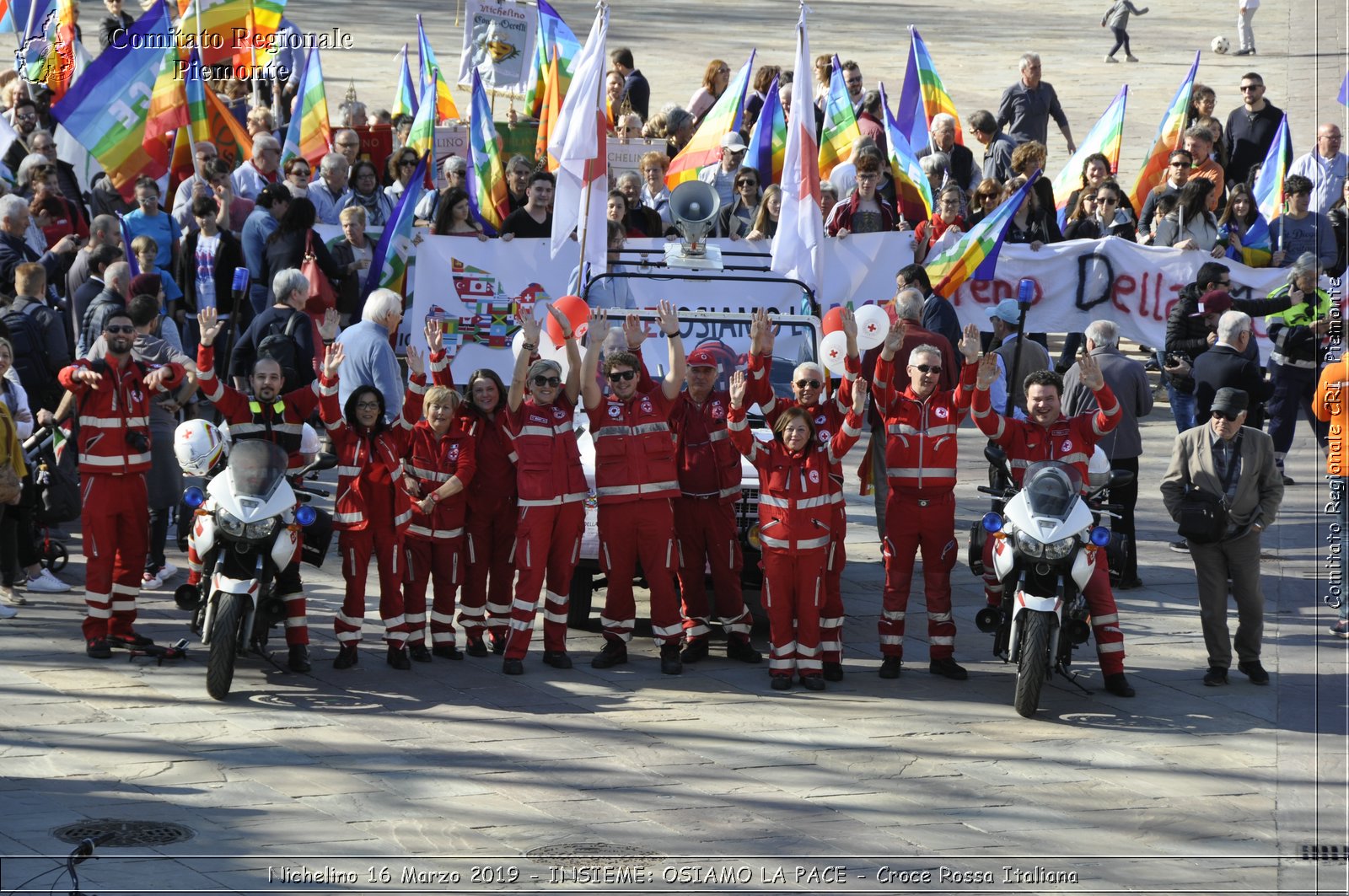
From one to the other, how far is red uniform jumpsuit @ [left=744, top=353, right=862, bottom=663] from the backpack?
2855mm

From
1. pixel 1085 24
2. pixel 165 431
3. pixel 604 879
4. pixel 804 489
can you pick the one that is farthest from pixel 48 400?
pixel 1085 24

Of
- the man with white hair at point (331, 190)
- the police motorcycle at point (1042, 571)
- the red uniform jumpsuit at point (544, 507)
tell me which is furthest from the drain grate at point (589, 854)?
the man with white hair at point (331, 190)

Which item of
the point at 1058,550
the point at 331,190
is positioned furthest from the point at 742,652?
the point at 331,190

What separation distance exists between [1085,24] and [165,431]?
31189 millimetres

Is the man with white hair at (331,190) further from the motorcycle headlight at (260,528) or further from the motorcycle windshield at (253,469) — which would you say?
the motorcycle headlight at (260,528)

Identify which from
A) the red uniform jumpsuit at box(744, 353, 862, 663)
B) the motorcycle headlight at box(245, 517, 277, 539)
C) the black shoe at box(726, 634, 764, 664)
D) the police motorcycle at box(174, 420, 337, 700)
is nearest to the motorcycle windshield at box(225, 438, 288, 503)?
the police motorcycle at box(174, 420, 337, 700)

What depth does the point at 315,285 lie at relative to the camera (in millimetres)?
14789

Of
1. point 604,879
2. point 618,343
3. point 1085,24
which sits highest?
point 1085,24

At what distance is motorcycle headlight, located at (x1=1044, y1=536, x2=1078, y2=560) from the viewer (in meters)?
10.1

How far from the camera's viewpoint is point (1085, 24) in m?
39.1

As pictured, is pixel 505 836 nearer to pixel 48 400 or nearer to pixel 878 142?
pixel 48 400

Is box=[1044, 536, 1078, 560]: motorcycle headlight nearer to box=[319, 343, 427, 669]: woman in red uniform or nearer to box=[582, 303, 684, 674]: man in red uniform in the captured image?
→ box=[582, 303, 684, 674]: man in red uniform

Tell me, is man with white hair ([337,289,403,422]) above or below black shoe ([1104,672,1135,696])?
above

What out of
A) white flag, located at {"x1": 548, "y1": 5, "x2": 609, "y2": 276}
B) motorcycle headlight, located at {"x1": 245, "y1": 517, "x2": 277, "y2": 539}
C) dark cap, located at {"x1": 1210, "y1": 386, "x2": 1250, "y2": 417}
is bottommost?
motorcycle headlight, located at {"x1": 245, "y1": 517, "x2": 277, "y2": 539}
